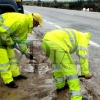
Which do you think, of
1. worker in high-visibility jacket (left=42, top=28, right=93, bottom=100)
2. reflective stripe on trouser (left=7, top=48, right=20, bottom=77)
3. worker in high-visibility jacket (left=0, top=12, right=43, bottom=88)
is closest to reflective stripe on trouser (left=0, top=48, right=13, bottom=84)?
worker in high-visibility jacket (left=0, top=12, right=43, bottom=88)

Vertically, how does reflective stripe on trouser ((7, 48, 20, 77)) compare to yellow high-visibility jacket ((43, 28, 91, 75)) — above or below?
below

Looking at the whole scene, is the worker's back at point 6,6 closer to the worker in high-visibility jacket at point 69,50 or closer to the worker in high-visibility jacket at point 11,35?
the worker in high-visibility jacket at point 11,35

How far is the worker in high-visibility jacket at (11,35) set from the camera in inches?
219

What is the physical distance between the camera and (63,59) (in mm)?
4652

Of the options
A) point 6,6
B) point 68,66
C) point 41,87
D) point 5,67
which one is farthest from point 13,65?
point 68,66

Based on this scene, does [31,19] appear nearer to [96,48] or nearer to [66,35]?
[66,35]

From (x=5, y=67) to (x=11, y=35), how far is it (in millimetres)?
625

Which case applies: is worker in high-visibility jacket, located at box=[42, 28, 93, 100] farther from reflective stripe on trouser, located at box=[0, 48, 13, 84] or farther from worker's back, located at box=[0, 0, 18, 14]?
worker's back, located at box=[0, 0, 18, 14]

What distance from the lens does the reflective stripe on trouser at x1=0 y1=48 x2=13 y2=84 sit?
585 cm

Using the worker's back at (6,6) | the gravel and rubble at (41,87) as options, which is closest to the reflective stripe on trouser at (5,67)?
the gravel and rubble at (41,87)

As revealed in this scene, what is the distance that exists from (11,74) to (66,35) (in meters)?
1.82

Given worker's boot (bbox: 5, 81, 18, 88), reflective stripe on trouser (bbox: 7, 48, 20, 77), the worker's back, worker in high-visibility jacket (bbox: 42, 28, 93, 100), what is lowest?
worker's boot (bbox: 5, 81, 18, 88)

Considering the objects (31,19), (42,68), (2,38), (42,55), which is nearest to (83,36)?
(31,19)

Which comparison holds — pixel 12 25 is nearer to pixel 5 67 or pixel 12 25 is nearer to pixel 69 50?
pixel 5 67
